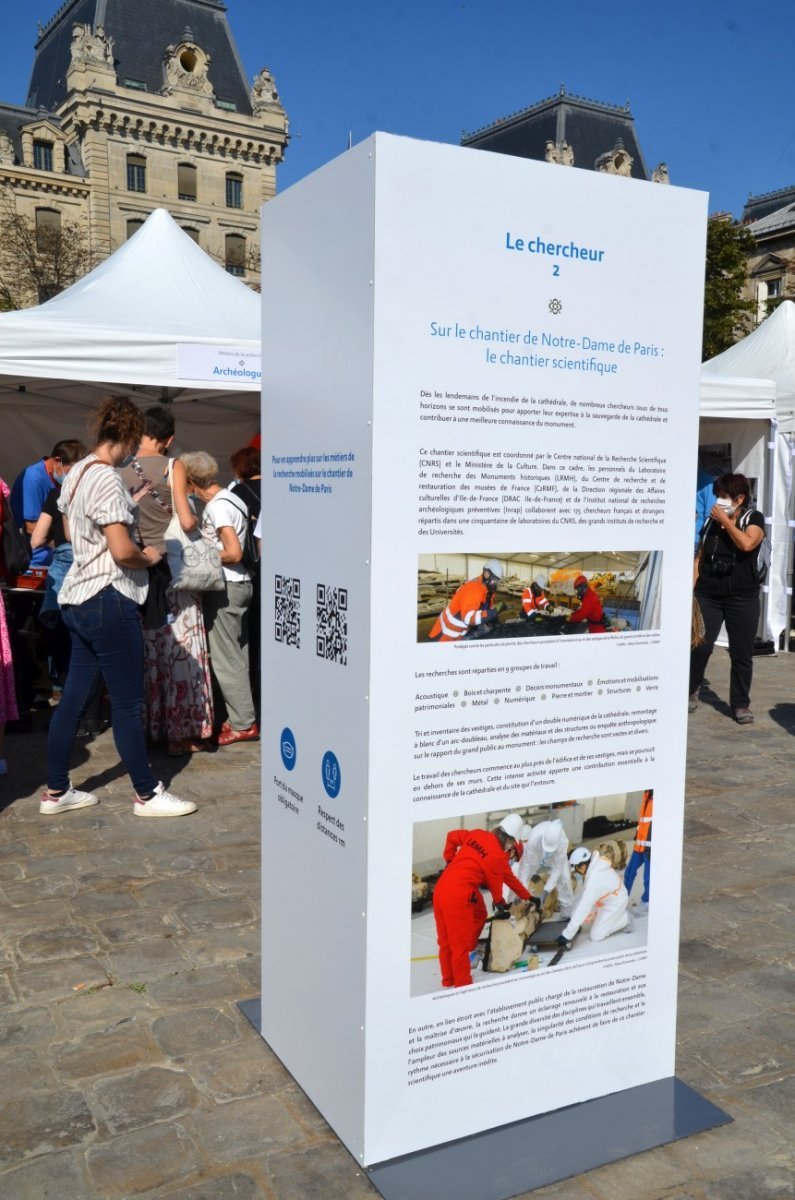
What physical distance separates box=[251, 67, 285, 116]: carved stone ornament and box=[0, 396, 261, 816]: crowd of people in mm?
57061

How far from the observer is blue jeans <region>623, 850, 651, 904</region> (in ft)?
8.43

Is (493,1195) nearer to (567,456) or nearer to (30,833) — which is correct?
(567,456)

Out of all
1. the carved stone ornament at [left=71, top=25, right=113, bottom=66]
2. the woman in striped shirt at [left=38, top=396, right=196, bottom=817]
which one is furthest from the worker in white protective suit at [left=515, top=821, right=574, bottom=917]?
the carved stone ornament at [left=71, top=25, right=113, bottom=66]

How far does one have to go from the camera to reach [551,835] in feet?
8.05

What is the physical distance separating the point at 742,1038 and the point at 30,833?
3.28m

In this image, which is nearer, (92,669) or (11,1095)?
(11,1095)

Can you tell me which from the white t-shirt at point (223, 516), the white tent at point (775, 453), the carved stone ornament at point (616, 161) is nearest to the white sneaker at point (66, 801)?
the white t-shirt at point (223, 516)

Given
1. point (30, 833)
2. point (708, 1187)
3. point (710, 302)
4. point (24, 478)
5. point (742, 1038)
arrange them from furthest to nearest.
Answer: point (710, 302) < point (24, 478) < point (30, 833) < point (742, 1038) < point (708, 1187)

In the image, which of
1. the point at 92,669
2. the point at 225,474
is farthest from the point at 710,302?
the point at 92,669

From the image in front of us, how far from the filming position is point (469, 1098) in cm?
242

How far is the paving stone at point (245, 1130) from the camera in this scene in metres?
2.48

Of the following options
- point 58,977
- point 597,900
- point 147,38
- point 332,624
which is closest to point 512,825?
point 597,900

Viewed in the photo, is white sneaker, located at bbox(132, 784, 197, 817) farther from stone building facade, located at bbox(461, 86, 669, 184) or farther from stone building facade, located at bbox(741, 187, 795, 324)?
stone building facade, located at bbox(461, 86, 669, 184)

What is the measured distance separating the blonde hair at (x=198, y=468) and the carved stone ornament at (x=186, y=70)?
55.7m
